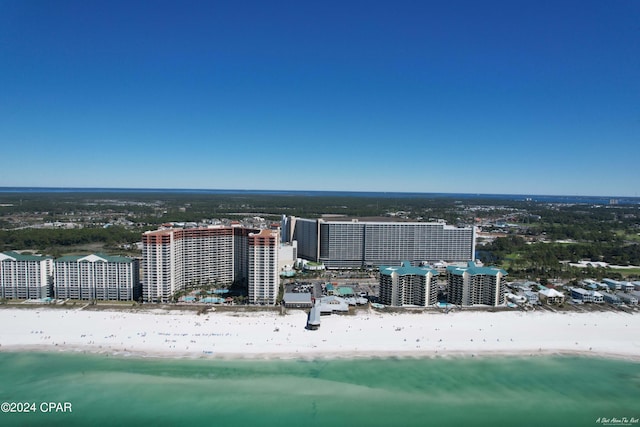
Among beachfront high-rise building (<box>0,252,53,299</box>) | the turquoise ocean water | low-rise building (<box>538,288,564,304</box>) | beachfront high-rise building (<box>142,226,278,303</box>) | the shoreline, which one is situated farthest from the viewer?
low-rise building (<box>538,288,564,304</box>)

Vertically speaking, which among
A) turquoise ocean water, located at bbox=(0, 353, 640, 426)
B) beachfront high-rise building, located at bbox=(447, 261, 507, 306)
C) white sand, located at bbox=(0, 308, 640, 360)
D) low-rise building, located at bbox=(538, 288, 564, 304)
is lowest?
turquoise ocean water, located at bbox=(0, 353, 640, 426)

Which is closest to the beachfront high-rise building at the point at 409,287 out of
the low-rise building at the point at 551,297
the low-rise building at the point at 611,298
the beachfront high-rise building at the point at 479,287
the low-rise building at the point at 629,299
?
the beachfront high-rise building at the point at 479,287

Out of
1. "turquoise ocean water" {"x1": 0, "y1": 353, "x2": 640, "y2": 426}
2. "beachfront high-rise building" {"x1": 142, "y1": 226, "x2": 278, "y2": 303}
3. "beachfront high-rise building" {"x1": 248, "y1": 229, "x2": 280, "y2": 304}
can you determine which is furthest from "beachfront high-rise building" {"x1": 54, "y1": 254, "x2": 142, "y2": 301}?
"beachfront high-rise building" {"x1": 248, "y1": 229, "x2": 280, "y2": 304}

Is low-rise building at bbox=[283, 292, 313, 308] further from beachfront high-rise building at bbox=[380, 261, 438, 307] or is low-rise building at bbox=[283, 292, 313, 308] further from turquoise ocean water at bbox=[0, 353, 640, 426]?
turquoise ocean water at bbox=[0, 353, 640, 426]

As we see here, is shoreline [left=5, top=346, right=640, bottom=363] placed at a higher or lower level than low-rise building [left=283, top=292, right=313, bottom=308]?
lower

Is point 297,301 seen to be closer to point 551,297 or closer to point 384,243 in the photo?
point 384,243

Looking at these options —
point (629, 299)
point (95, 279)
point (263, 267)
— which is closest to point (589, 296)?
point (629, 299)

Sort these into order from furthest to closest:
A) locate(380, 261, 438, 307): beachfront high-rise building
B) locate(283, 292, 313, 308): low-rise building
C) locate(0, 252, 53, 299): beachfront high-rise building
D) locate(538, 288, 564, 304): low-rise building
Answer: locate(538, 288, 564, 304): low-rise building < locate(0, 252, 53, 299): beachfront high-rise building < locate(380, 261, 438, 307): beachfront high-rise building < locate(283, 292, 313, 308): low-rise building
